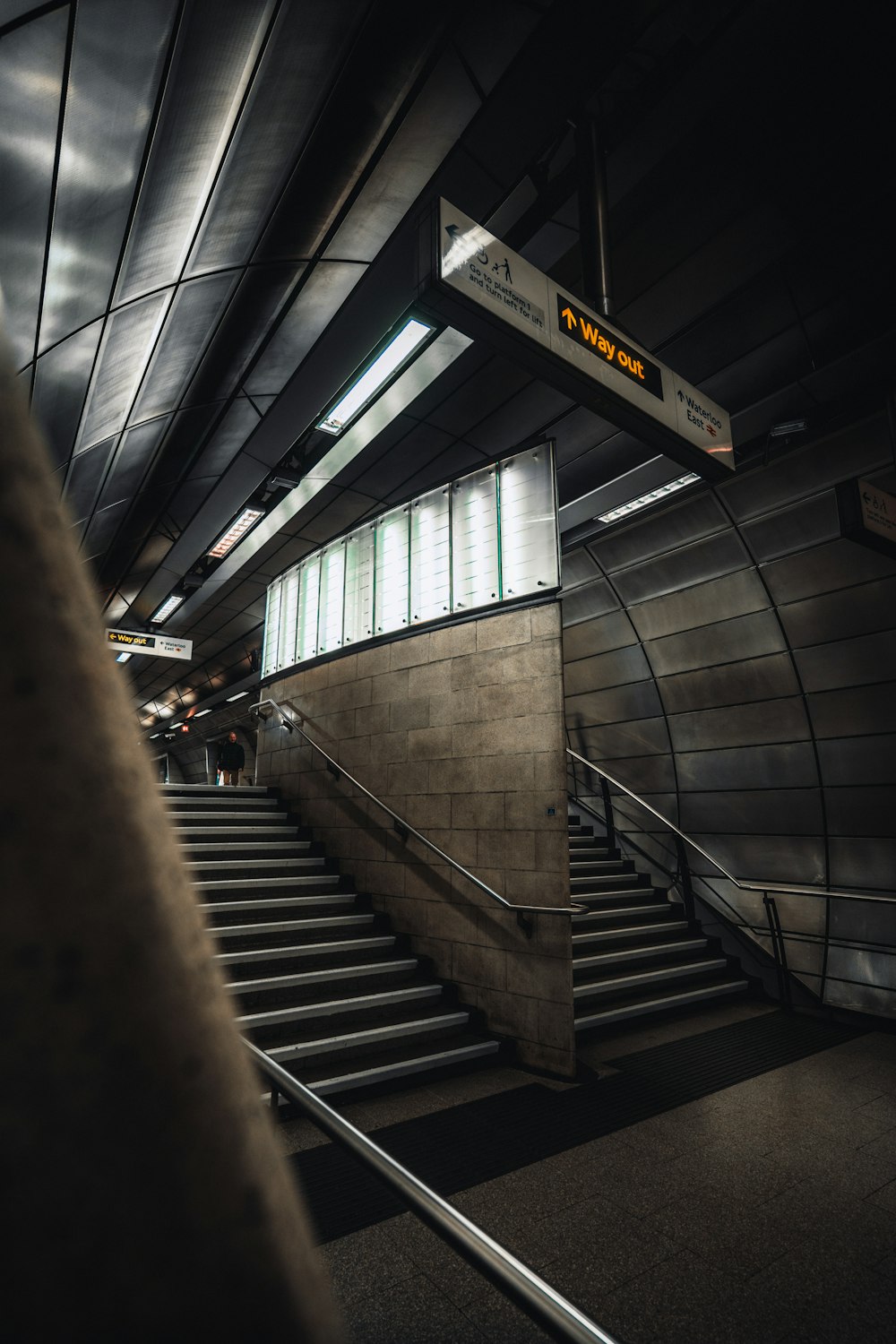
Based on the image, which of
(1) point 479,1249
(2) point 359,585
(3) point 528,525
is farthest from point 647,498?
(1) point 479,1249

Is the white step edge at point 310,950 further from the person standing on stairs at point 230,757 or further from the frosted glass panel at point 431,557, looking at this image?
the person standing on stairs at point 230,757

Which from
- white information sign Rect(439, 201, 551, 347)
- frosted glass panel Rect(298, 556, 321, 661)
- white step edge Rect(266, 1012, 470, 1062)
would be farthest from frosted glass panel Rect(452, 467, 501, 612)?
white step edge Rect(266, 1012, 470, 1062)

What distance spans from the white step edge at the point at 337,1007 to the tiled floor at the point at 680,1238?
2.83 ft

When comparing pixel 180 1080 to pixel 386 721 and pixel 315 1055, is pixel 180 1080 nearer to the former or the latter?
pixel 315 1055

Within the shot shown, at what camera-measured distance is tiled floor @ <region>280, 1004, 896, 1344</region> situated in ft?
8.25

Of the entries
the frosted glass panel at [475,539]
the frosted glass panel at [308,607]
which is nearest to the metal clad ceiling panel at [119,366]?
the frosted glass panel at [475,539]

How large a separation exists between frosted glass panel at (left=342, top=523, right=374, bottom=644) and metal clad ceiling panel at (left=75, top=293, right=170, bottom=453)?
10.1 feet

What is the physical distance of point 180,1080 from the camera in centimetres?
40

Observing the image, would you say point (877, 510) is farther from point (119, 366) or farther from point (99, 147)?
point (119, 366)

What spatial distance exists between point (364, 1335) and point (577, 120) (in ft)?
20.3

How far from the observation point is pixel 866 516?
4.84 meters

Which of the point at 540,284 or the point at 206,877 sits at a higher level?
the point at 540,284

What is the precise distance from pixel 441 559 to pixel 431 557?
0.59ft

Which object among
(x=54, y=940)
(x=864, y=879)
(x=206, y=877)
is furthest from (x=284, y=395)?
(x=864, y=879)
